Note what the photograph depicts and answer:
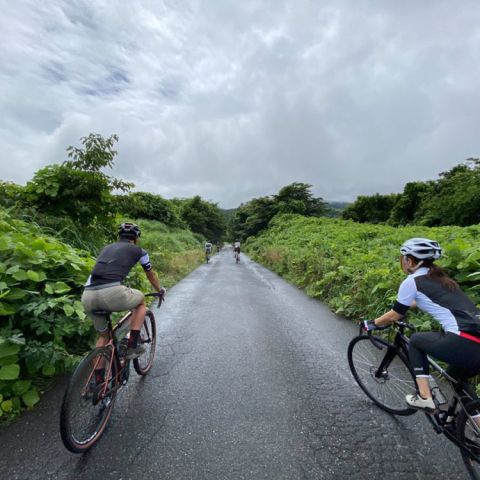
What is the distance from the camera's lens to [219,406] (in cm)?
323

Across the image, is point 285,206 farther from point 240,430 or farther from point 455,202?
point 240,430

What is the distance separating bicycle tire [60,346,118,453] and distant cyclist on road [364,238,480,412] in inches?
121

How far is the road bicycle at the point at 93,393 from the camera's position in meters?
2.33

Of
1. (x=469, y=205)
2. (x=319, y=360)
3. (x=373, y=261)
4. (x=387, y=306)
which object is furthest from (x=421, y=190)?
(x=319, y=360)

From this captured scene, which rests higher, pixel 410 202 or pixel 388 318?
pixel 410 202

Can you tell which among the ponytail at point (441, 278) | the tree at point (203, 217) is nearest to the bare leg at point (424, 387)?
the ponytail at point (441, 278)

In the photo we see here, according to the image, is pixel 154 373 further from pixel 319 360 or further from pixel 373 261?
pixel 373 261

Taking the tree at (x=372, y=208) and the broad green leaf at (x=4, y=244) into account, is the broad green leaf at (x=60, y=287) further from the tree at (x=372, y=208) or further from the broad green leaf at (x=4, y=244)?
the tree at (x=372, y=208)

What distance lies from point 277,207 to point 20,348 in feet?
134

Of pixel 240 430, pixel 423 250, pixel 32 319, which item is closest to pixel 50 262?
pixel 32 319

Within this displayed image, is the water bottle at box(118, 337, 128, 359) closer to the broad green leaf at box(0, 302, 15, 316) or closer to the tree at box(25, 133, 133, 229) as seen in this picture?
the broad green leaf at box(0, 302, 15, 316)

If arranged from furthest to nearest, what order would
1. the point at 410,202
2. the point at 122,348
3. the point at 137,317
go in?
the point at 410,202 < the point at 137,317 < the point at 122,348

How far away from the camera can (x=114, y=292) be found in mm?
3072

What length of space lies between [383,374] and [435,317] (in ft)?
4.46
